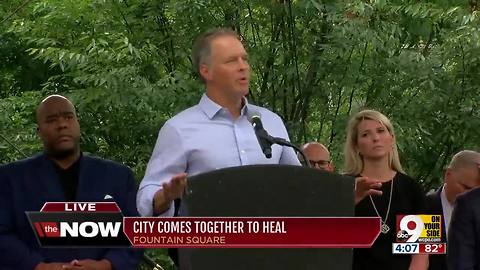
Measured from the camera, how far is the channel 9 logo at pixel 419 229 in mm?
3805

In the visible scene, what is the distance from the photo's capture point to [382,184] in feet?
14.0

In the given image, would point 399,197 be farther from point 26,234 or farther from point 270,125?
point 26,234

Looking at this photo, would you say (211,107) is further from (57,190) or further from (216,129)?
(57,190)

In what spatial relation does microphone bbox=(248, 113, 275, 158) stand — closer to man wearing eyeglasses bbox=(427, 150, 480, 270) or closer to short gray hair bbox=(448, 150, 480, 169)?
man wearing eyeglasses bbox=(427, 150, 480, 270)

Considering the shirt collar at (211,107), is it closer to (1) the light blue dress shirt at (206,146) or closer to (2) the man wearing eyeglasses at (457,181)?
(1) the light blue dress shirt at (206,146)

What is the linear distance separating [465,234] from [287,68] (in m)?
2.36

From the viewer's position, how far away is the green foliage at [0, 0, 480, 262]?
242 inches

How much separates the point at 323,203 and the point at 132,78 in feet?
12.3

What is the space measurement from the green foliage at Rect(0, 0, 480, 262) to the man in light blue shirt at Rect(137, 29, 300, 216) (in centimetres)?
268

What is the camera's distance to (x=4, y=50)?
346 inches

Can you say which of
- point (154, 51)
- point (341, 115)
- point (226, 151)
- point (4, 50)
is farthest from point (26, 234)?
point (4, 50)

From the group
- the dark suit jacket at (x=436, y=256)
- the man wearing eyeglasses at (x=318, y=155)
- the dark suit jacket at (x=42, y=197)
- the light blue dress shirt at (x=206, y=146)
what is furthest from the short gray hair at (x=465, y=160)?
the light blue dress shirt at (x=206, y=146)

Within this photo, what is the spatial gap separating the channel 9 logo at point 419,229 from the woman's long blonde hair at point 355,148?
1.56ft

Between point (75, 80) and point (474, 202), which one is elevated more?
point (75, 80)
